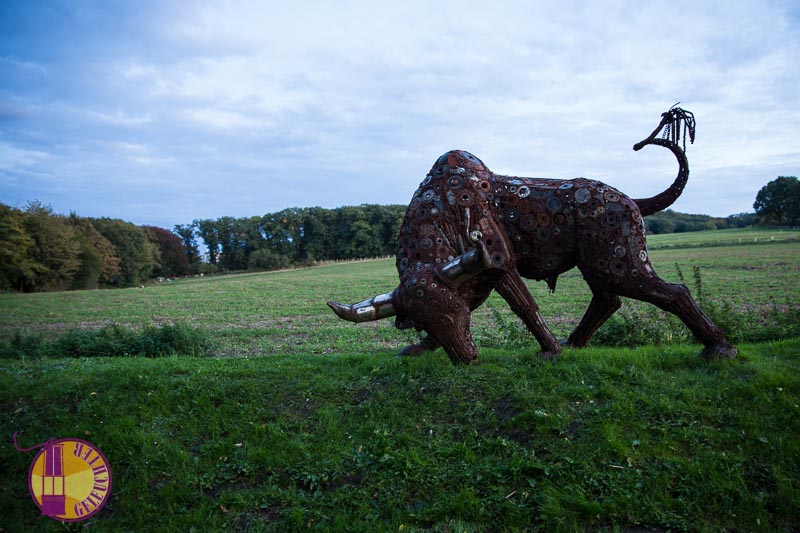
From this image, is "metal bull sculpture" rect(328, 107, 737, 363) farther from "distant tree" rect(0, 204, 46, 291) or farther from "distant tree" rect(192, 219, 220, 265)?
"distant tree" rect(192, 219, 220, 265)

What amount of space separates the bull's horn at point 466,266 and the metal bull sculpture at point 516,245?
15mm

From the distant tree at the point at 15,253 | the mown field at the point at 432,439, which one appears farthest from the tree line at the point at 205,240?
the mown field at the point at 432,439

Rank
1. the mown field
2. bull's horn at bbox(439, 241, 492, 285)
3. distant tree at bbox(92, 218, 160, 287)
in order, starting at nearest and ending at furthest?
the mown field → bull's horn at bbox(439, 241, 492, 285) → distant tree at bbox(92, 218, 160, 287)

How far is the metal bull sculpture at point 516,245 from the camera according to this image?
5.17 m

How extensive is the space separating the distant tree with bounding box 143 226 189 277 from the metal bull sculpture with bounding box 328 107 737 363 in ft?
221

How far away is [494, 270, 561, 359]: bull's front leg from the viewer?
18.3 ft

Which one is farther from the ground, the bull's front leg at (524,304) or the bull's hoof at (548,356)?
the bull's front leg at (524,304)

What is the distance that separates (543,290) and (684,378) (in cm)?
1457

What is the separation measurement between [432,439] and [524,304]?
205 cm

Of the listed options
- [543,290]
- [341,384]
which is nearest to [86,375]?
[341,384]

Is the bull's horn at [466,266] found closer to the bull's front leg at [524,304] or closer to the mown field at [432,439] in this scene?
the bull's front leg at [524,304]

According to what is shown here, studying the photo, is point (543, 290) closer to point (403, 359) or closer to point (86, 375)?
point (403, 359)

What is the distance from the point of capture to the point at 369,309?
4.98m

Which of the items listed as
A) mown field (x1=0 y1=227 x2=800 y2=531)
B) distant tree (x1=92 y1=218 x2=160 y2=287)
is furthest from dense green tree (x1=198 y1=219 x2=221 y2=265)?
mown field (x1=0 y1=227 x2=800 y2=531)
